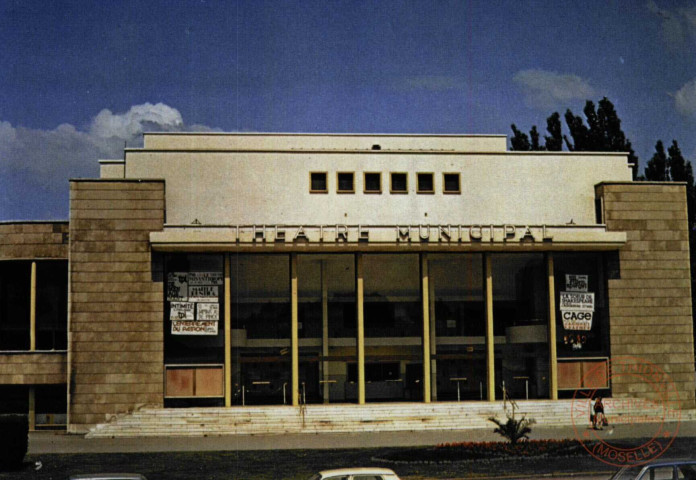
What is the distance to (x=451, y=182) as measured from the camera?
4409 centimetres

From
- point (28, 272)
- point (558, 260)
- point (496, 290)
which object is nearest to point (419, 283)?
point (496, 290)

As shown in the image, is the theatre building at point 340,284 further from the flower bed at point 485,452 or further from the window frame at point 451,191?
the flower bed at point 485,452

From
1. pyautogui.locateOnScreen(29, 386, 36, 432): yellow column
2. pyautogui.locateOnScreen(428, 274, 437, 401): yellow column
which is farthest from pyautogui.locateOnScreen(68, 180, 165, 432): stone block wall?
pyautogui.locateOnScreen(428, 274, 437, 401): yellow column

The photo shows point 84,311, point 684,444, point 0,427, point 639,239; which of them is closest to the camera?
point 0,427

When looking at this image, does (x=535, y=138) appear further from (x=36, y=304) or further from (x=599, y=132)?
(x=36, y=304)

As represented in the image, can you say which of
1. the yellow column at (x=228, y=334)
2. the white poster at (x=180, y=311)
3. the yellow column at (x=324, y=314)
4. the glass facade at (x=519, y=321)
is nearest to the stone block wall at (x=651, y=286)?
the glass facade at (x=519, y=321)

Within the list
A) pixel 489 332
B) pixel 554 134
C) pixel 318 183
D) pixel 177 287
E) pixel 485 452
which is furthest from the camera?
pixel 554 134

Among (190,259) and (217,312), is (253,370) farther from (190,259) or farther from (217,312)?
(190,259)

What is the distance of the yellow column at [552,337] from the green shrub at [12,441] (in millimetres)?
24536

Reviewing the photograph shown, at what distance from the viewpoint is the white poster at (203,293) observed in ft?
134

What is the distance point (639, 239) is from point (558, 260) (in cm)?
398

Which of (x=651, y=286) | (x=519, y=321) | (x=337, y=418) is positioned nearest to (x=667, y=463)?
(x=337, y=418)

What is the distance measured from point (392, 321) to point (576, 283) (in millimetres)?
9277

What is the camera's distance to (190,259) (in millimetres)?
41188
